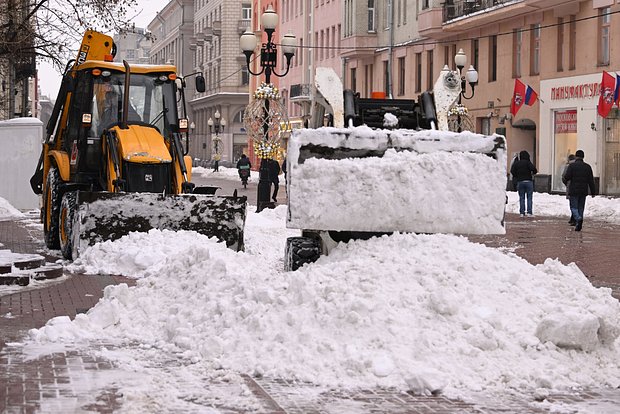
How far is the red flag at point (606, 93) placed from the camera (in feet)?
120

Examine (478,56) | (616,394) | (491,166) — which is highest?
(478,56)

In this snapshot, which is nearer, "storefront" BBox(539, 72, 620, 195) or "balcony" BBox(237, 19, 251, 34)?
"storefront" BBox(539, 72, 620, 195)

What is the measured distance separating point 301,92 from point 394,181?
61864 mm

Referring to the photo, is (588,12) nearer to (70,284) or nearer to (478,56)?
(478,56)

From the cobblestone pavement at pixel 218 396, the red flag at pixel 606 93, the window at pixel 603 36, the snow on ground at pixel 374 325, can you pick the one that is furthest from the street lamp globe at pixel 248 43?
the cobblestone pavement at pixel 218 396

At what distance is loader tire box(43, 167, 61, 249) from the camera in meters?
18.2

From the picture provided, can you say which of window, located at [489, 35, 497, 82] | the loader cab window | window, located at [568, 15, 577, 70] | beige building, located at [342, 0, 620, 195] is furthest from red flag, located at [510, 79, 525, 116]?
the loader cab window

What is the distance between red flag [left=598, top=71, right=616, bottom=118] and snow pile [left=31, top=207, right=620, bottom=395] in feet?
85.9

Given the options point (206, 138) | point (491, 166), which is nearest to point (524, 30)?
point (491, 166)

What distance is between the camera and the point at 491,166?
13070 mm

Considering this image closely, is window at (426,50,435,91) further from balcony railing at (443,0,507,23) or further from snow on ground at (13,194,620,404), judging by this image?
snow on ground at (13,194,620,404)

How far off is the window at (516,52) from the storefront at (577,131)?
2.71 m

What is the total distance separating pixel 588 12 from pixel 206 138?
82667 millimetres

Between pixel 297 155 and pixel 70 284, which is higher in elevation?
pixel 297 155
